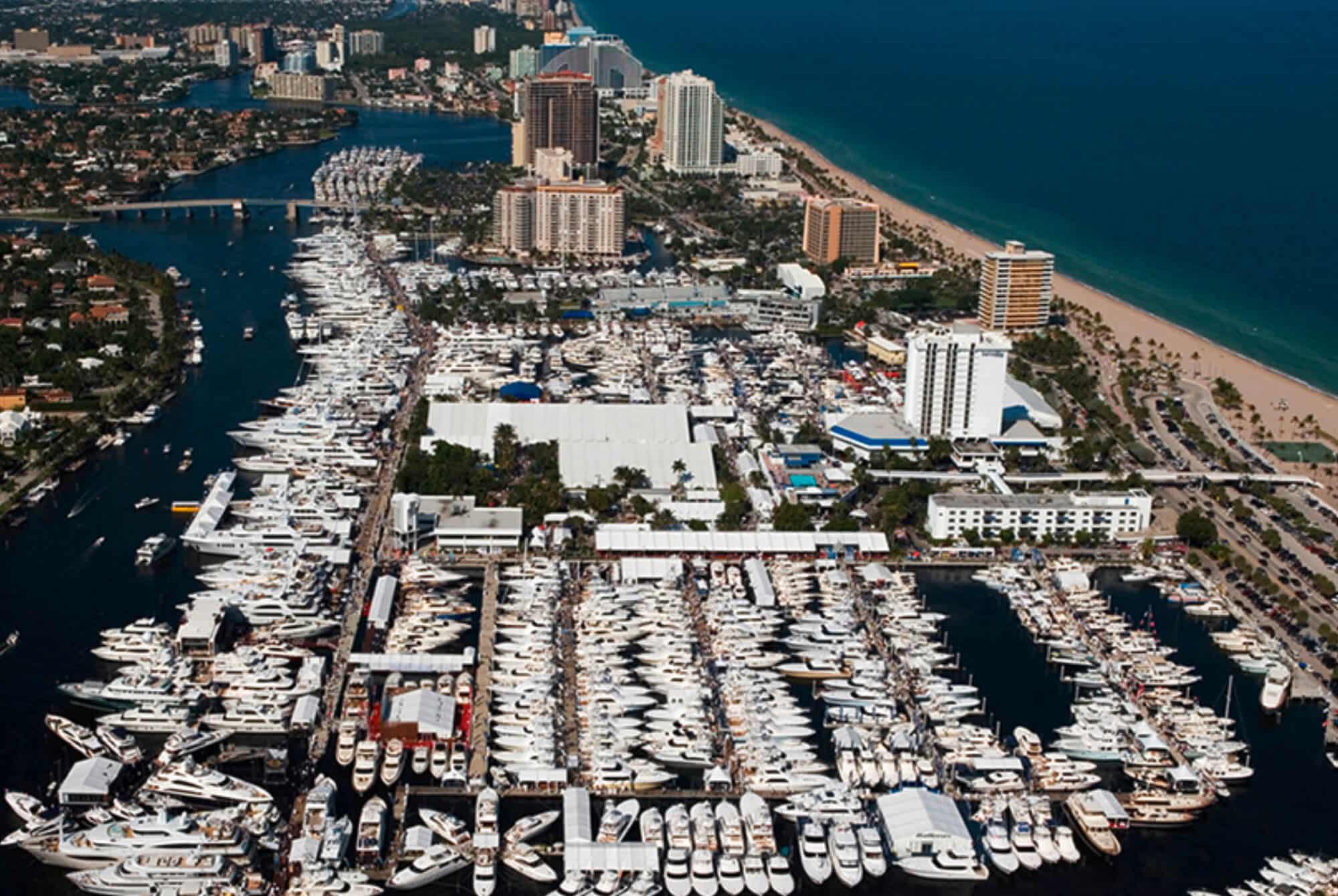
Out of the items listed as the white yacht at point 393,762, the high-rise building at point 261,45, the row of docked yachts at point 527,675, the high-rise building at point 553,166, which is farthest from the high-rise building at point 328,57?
the white yacht at point 393,762

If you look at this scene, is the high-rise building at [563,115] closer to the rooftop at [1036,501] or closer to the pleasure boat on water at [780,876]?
the rooftop at [1036,501]

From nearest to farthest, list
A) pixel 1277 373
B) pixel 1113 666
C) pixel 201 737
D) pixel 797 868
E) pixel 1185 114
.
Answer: pixel 797 868, pixel 201 737, pixel 1113 666, pixel 1277 373, pixel 1185 114

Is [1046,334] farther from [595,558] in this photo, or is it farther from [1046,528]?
[595,558]

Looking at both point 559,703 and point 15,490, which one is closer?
point 559,703

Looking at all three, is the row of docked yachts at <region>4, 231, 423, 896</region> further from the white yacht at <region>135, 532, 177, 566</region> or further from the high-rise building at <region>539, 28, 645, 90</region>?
the high-rise building at <region>539, 28, 645, 90</region>

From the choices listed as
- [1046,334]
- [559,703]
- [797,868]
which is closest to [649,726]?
[559,703]
